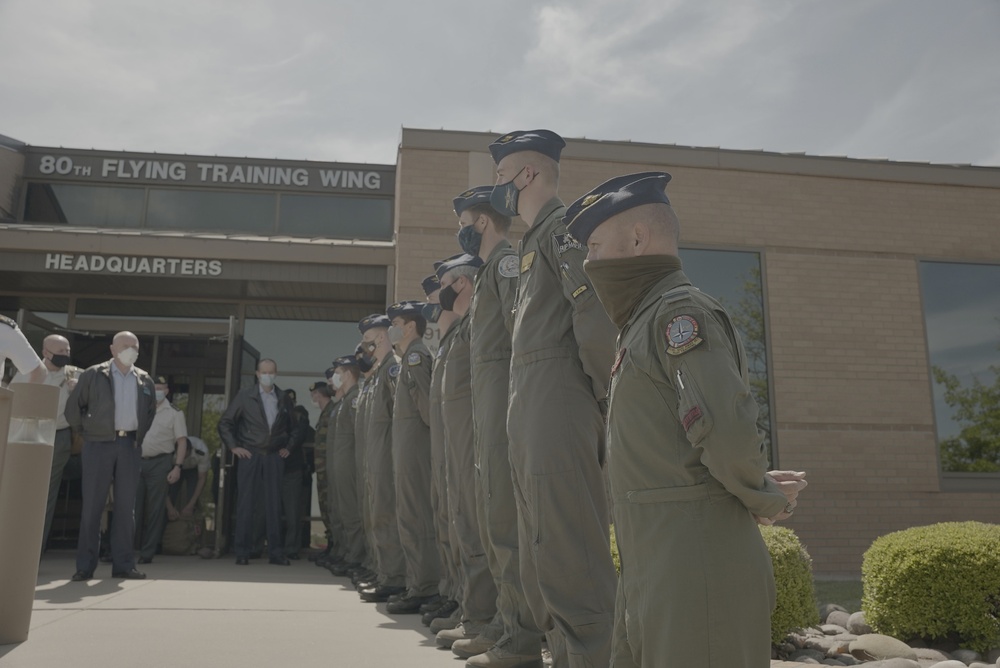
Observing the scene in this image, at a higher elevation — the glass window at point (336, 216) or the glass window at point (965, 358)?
the glass window at point (336, 216)

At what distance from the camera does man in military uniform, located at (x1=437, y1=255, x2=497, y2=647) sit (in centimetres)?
438

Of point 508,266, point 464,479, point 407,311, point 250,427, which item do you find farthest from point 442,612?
point 250,427

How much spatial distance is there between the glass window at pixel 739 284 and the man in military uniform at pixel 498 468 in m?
6.27

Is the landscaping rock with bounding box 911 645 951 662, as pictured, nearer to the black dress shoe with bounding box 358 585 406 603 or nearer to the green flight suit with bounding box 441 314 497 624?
the green flight suit with bounding box 441 314 497 624

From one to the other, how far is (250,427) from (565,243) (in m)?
7.66

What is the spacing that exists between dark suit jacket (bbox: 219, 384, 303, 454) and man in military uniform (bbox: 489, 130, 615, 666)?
717 cm

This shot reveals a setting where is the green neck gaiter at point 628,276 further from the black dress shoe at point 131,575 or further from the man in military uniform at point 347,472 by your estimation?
the man in military uniform at point 347,472

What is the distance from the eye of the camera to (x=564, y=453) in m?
3.10

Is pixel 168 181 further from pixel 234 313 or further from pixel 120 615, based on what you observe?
pixel 120 615

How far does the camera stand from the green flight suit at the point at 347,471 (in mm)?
9227

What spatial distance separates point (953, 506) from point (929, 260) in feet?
10.1

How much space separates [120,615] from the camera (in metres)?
5.08

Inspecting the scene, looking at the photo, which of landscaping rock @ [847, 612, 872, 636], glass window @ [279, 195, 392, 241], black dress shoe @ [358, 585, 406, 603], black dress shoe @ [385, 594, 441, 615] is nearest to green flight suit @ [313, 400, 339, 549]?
glass window @ [279, 195, 392, 241]

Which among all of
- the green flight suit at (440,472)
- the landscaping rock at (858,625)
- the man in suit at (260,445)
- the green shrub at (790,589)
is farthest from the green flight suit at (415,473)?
the man in suit at (260,445)
